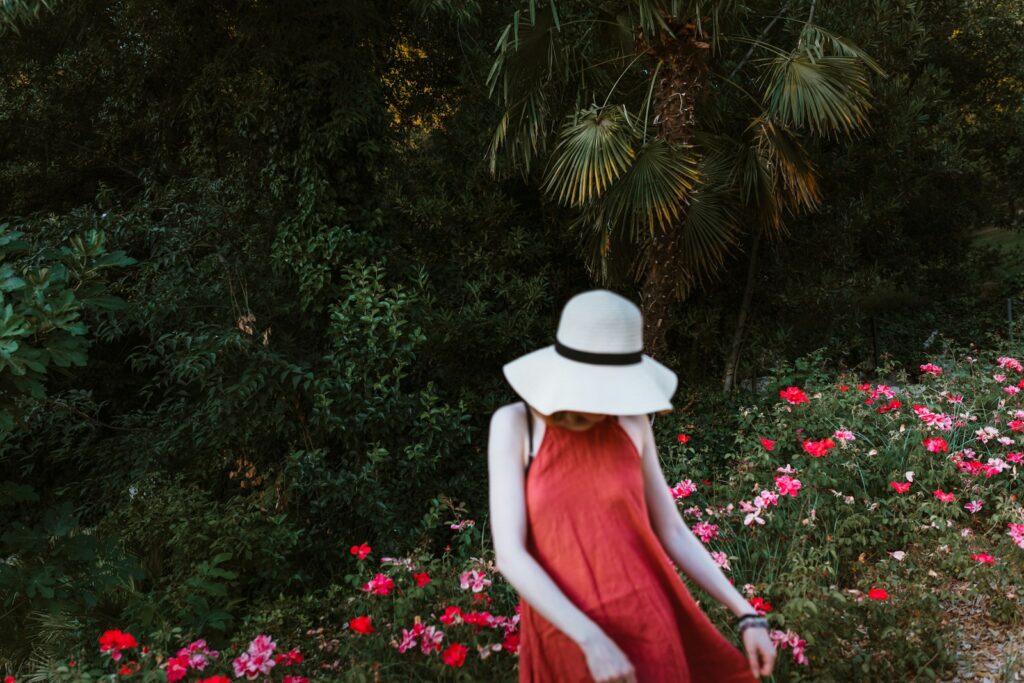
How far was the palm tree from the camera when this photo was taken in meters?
5.44

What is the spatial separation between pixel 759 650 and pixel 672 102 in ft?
16.4

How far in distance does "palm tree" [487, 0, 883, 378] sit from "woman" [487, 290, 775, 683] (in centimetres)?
401

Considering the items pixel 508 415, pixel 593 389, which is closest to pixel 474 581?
pixel 508 415

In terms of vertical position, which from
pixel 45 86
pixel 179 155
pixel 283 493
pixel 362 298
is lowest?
pixel 283 493

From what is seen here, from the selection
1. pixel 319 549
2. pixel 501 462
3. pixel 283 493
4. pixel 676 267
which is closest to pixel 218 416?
pixel 283 493

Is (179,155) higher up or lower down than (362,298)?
higher up

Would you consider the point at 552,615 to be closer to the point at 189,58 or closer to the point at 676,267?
the point at 676,267

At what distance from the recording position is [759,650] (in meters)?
1.54

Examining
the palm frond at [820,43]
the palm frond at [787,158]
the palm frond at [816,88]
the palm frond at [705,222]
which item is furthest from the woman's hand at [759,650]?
the palm frond at [820,43]

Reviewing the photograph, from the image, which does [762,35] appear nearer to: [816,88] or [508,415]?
[816,88]

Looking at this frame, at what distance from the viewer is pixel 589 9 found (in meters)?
7.19

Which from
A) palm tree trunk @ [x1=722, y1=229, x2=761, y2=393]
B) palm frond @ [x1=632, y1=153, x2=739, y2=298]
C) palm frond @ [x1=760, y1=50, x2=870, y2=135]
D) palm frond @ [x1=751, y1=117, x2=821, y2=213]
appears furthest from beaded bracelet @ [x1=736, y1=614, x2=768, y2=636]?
palm tree trunk @ [x1=722, y1=229, x2=761, y2=393]

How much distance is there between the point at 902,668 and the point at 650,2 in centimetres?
433

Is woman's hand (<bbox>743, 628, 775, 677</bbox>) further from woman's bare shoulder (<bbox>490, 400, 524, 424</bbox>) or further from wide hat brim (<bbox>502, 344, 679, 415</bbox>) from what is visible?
woman's bare shoulder (<bbox>490, 400, 524, 424</bbox>)
